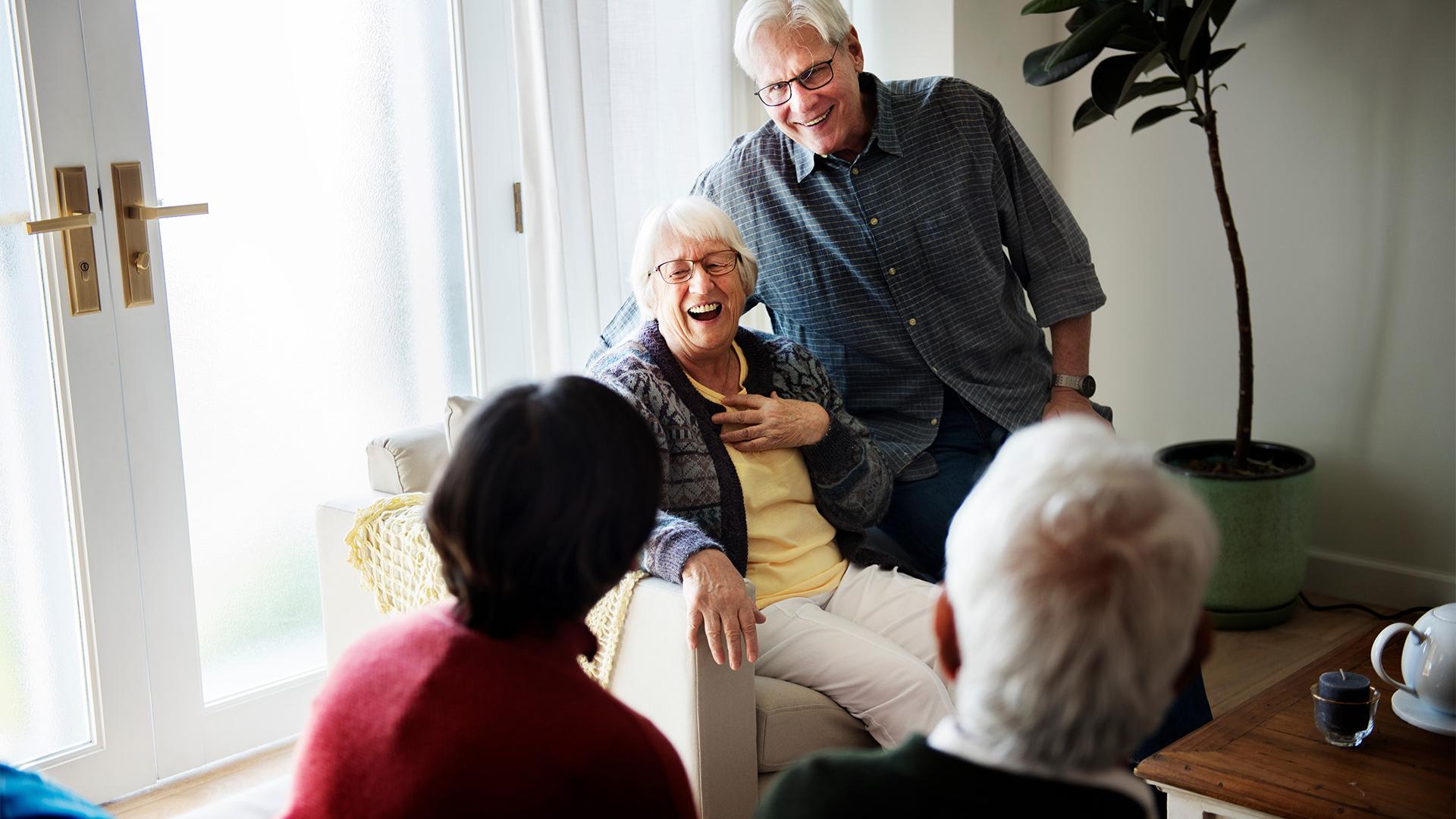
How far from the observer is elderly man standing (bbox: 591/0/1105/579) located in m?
2.28

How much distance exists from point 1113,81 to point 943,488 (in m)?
1.21

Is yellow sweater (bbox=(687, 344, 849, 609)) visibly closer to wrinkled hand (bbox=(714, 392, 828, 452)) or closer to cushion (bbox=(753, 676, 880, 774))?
wrinkled hand (bbox=(714, 392, 828, 452))

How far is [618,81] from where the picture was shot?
2840mm

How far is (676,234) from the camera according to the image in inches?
78.6

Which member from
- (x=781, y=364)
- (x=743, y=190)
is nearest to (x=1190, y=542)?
(x=781, y=364)

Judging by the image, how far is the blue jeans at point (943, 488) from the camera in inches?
88.7

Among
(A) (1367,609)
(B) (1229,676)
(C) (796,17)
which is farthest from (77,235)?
(A) (1367,609)

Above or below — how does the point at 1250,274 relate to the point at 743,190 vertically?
below

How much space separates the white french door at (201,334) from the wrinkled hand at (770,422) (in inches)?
39.8

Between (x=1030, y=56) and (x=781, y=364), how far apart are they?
1.41 m

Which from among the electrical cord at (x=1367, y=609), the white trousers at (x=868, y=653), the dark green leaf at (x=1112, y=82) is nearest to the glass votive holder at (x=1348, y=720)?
the white trousers at (x=868, y=653)

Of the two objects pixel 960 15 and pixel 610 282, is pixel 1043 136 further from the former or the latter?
pixel 610 282

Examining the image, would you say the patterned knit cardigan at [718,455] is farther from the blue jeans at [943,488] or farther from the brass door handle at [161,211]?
the brass door handle at [161,211]

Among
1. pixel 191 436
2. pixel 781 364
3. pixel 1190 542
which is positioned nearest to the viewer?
pixel 1190 542
